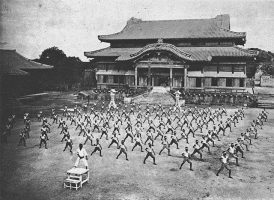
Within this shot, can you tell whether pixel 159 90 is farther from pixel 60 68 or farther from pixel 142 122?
pixel 60 68

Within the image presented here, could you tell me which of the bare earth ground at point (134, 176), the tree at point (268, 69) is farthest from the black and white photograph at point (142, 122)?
the tree at point (268, 69)

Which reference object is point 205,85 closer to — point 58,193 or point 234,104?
point 234,104

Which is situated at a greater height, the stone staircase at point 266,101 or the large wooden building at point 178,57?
the large wooden building at point 178,57

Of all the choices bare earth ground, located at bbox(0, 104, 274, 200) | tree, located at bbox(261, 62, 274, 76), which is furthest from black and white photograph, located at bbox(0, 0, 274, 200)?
tree, located at bbox(261, 62, 274, 76)

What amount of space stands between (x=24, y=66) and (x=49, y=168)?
2718cm

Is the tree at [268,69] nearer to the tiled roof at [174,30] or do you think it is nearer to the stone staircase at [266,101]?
the tiled roof at [174,30]

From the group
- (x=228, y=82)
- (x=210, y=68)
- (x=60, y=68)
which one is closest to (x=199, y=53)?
(x=210, y=68)

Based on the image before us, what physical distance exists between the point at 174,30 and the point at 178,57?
30.8ft

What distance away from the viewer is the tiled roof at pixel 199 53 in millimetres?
36184

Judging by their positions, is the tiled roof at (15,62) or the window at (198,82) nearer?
the tiled roof at (15,62)

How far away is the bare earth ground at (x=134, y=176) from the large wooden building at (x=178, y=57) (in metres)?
21.2

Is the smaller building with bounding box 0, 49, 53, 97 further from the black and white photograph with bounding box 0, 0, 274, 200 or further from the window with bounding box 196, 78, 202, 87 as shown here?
the window with bounding box 196, 78, 202, 87

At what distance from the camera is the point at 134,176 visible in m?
12.2

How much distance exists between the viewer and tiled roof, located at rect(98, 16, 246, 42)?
4016cm
